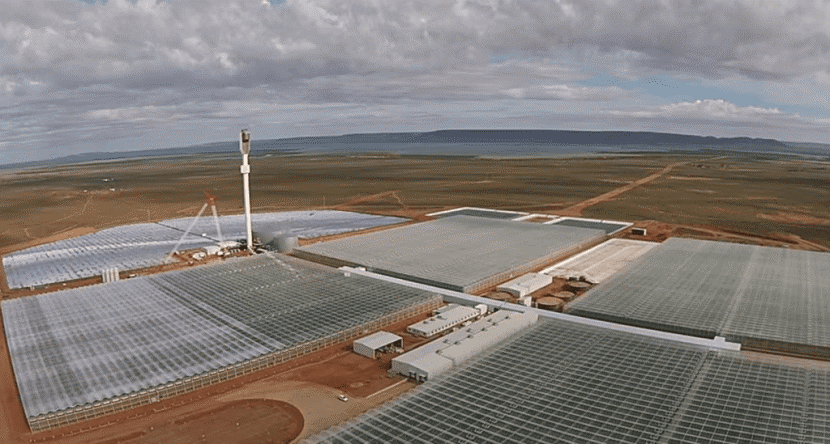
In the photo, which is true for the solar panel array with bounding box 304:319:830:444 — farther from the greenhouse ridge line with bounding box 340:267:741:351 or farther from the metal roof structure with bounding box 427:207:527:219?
the metal roof structure with bounding box 427:207:527:219

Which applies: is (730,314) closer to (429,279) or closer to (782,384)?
(782,384)

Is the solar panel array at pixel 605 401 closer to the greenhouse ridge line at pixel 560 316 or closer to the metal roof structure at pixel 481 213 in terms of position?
the greenhouse ridge line at pixel 560 316

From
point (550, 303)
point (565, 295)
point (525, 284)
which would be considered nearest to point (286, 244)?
point (525, 284)

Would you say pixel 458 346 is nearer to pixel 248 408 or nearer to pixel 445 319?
pixel 445 319

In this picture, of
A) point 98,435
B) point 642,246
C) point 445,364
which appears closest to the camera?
point 98,435

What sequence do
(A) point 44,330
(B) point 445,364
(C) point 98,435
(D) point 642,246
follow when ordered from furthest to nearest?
(D) point 642,246 → (A) point 44,330 → (B) point 445,364 → (C) point 98,435

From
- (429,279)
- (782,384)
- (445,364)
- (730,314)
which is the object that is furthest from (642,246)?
(445,364)

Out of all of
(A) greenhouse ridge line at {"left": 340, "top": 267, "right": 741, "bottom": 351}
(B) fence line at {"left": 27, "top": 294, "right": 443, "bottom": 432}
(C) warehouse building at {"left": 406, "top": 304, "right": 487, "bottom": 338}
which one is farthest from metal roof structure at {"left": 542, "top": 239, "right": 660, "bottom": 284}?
(B) fence line at {"left": 27, "top": 294, "right": 443, "bottom": 432}
